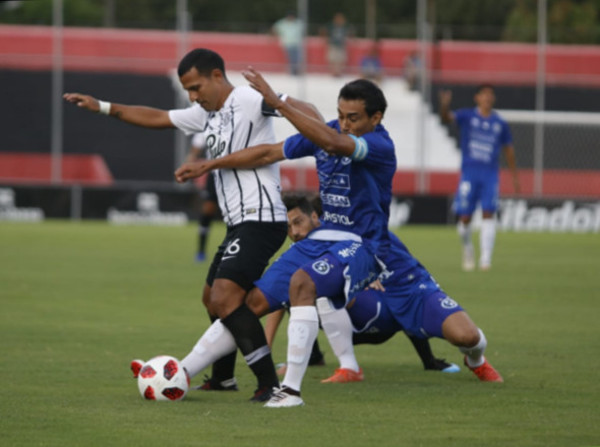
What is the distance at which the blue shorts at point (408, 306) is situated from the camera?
318 inches

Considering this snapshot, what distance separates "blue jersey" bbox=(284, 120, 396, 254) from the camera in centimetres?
731

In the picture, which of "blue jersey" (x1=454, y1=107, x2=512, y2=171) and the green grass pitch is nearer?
the green grass pitch

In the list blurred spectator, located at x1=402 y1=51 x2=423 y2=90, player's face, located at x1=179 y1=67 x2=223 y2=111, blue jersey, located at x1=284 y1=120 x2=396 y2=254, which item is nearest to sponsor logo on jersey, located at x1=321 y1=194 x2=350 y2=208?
blue jersey, located at x1=284 y1=120 x2=396 y2=254

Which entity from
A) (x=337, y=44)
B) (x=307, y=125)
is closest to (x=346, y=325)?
(x=307, y=125)

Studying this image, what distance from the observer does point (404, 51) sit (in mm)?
37969

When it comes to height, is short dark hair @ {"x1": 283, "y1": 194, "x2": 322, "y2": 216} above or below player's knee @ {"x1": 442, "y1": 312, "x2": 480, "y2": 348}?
above

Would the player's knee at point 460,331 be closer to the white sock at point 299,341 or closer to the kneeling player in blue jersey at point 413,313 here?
the kneeling player in blue jersey at point 413,313

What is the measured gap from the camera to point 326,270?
279 inches

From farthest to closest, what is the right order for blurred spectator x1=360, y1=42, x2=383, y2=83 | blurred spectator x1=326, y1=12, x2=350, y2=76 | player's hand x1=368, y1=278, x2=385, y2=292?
blurred spectator x1=326, y1=12, x2=350, y2=76 → blurred spectator x1=360, y1=42, x2=383, y2=83 → player's hand x1=368, y1=278, x2=385, y2=292

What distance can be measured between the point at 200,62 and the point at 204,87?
0.16m

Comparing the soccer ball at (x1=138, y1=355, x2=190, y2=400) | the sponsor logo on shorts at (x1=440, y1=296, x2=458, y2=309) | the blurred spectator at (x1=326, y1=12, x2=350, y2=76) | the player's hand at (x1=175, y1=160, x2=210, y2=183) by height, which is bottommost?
the soccer ball at (x1=138, y1=355, x2=190, y2=400)

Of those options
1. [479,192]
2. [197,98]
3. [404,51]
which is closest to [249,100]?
[197,98]

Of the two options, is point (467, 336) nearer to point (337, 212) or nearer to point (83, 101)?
point (337, 212)

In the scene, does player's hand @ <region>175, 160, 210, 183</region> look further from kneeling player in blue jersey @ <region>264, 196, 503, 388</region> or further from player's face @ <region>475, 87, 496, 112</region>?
player's face @ <region>475, 87, 496, 112</region>
